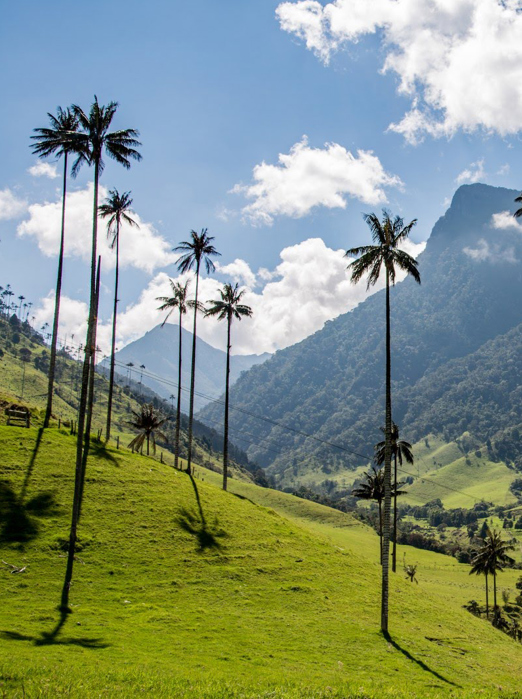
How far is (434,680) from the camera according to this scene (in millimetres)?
26547

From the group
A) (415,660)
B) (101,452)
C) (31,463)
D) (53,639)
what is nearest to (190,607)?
(53,639)

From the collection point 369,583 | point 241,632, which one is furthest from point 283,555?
point 241,632

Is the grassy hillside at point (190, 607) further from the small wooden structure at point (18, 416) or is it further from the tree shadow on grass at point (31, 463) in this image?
the small wooden structure at point (18, 416)

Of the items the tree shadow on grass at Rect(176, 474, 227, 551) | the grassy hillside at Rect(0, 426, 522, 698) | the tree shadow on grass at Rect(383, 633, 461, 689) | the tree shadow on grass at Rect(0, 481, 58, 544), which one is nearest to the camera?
the grassy hillside at Rect(0, 426, 522, 698)

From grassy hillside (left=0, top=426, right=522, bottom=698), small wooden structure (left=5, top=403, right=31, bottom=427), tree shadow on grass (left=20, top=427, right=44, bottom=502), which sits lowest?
grassy hillside (left=0, top=426, right=522, bottom=698)

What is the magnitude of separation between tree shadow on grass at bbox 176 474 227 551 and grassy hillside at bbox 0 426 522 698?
0.66 feet

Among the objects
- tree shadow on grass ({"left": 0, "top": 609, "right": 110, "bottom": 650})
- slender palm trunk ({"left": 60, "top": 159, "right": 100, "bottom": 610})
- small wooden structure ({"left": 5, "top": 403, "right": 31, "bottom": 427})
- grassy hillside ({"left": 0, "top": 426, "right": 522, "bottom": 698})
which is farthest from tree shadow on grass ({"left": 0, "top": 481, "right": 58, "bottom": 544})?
small wooden structure ({"left": 5, "top": 403, "right": 31, "bottom": 427})

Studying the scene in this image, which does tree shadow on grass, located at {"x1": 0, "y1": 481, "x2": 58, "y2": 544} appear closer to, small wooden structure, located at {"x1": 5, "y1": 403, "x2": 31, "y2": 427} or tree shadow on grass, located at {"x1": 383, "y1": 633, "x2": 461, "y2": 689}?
small wooden structure, located at {"x1": 5, "y1": 403, "x2": 31, "y2": 427}

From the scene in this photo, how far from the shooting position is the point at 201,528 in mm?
47688

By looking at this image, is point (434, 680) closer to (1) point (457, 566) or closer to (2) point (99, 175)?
(2) point (99, 175)

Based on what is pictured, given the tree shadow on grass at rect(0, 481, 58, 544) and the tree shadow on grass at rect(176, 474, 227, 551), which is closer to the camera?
the tree shadow on grass at rect(0, 481, 58, 544)

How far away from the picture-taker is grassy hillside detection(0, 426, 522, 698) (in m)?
21.1

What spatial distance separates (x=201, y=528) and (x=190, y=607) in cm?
1500

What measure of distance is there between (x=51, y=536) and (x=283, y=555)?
19746 millimetres
